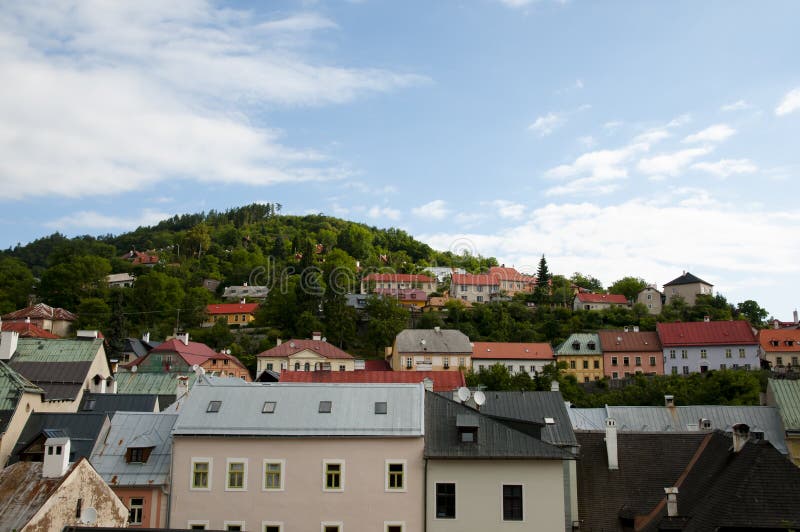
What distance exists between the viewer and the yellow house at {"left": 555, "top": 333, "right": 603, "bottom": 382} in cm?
9688

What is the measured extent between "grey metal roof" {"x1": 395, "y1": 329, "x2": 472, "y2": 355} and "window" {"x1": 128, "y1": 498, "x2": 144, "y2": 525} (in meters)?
63.8

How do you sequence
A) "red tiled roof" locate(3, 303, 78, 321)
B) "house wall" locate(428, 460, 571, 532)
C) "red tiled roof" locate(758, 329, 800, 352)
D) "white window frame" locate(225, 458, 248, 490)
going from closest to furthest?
1. "house wall" locate(428, 460, 571, 532)
2. "white window frame" locate(225, 458, 248, 490)
3. "red tiled roof" locate(758, 329, 800, 352)
4. "red tiled roof" locate(3, 303, 78, 321)

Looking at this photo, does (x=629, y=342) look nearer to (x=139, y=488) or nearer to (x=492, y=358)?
(x=492, y=358)

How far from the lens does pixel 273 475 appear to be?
1339 inches

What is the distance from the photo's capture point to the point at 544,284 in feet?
443

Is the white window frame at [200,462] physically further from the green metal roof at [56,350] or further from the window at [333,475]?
the green metal roof at [56,350]

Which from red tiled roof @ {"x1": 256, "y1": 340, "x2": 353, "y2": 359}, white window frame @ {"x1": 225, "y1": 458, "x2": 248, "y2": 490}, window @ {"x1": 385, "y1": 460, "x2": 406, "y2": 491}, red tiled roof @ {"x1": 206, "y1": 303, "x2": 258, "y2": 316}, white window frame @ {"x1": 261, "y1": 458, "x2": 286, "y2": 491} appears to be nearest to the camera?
window @ {"x1": 385, "y1": 460, "x2": 406, "y2": 491}

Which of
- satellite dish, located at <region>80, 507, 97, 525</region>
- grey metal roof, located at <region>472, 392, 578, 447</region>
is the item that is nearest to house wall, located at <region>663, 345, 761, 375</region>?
grey metal roof, located at <region>472, 392, 578, 447</region>

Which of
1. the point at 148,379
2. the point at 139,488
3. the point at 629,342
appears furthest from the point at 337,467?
the point at 629,342

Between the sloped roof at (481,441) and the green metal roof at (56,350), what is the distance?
26399 millimetres

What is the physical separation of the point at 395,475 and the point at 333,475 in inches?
102

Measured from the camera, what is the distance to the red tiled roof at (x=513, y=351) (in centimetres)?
9738

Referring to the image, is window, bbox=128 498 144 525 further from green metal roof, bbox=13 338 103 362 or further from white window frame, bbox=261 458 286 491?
green metal roof, bbox=13 338 103 362

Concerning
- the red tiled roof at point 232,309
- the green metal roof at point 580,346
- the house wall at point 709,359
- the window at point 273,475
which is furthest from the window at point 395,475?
the red tiled roof at point 232,309
